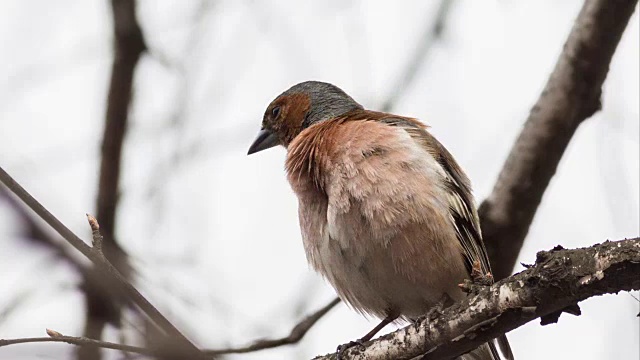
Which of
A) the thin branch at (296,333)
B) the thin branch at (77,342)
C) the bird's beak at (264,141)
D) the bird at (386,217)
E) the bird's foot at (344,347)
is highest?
the bird's beak at (264,141)

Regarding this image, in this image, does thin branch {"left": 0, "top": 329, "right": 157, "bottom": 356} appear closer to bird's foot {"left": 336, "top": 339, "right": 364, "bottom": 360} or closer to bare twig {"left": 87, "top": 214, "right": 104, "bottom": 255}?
bare twig {"left": 87, "top": 214, "right": 104, "bottom": 255}

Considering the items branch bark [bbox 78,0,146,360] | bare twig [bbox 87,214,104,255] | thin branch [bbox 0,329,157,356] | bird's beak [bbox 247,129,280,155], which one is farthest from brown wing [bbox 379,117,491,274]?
thin branch [bbox 0,329,157,356]

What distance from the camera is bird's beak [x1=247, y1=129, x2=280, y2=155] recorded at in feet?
22.8

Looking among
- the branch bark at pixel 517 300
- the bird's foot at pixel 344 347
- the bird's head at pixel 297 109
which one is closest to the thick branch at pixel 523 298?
the branch bark at pixel 517 300

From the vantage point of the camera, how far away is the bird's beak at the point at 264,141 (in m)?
6.96

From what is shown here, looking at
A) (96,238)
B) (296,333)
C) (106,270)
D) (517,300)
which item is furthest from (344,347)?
(106,270)

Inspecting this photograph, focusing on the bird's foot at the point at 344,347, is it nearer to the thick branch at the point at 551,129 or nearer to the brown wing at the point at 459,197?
the brown wing at the point at 459,197

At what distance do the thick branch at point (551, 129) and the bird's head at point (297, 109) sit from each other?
1489 mm

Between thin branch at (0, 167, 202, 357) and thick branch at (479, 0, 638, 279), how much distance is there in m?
3.25

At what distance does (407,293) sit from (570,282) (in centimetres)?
186

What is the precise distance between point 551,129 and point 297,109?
209cm

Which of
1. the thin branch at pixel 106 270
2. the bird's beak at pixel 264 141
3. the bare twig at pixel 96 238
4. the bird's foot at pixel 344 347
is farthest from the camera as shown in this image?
the bird's beak at pixel 264 141

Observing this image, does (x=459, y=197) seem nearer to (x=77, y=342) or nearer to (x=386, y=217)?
(x=386, y=217)

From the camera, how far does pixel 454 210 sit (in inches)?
209
